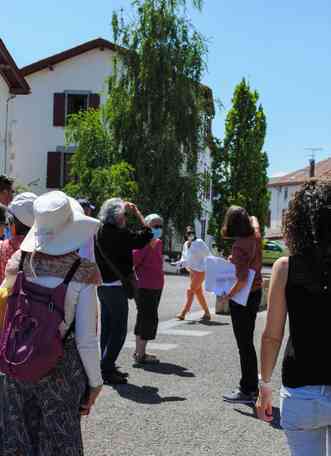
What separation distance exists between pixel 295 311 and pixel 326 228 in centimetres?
35

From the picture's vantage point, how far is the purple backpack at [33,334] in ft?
10.2

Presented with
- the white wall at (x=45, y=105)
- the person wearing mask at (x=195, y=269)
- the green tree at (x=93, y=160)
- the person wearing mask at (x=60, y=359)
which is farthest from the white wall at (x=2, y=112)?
the person wearing mask at (x=60, y=359)

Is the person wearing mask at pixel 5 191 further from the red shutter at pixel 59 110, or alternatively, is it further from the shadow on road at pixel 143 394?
the red shutter at pixel 59 110

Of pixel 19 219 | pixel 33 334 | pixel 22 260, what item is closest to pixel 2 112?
pixel 19 219

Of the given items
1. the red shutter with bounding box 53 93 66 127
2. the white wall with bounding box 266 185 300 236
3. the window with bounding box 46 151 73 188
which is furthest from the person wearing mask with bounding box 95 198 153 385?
the white wall with bounding box 266 185 300 236

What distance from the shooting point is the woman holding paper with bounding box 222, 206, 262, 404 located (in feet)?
21.3

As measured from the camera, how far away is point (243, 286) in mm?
6504

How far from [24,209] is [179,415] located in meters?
2.71

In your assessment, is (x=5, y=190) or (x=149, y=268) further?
(x=149, y=268)

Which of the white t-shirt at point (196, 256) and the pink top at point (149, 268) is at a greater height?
the pink top at point (149, 268)

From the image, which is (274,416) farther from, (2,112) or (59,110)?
(59,110)

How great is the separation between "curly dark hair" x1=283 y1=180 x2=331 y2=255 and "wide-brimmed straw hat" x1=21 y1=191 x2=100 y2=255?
0.89 m

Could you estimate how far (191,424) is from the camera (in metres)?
5.91

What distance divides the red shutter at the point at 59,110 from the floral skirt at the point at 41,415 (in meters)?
33.0
